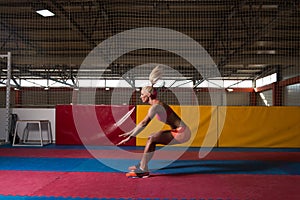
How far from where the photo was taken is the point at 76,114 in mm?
9438

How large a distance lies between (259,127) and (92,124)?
16.6 feet

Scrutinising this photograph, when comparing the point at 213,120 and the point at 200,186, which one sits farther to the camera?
the point at 213,120

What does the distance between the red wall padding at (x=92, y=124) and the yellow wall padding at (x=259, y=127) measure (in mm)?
2847

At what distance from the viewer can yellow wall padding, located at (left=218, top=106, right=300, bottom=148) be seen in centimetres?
919

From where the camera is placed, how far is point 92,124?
9391 millimetres

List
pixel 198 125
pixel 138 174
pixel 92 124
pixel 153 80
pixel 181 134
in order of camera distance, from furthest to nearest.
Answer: pixel 92 124 → pixel 198 125 → pixel 153 80 → pixel 181 134 → pixel 138 174

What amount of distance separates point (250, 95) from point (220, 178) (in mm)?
18672

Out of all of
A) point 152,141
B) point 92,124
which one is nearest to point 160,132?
point 152,141

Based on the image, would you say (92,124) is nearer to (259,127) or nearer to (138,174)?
(138,174)

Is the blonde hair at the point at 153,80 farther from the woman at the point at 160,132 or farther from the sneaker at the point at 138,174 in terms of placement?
the sneaker at the point at 138,174

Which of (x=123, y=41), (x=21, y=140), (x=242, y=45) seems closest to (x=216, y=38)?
(x=242, y=45)

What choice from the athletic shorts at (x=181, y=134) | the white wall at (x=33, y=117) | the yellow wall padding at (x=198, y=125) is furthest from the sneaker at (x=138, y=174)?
the white wall at (x=33, y=117)

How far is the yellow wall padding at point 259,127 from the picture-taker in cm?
919

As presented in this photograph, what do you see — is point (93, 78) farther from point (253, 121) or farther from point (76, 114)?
point (253, 121)
